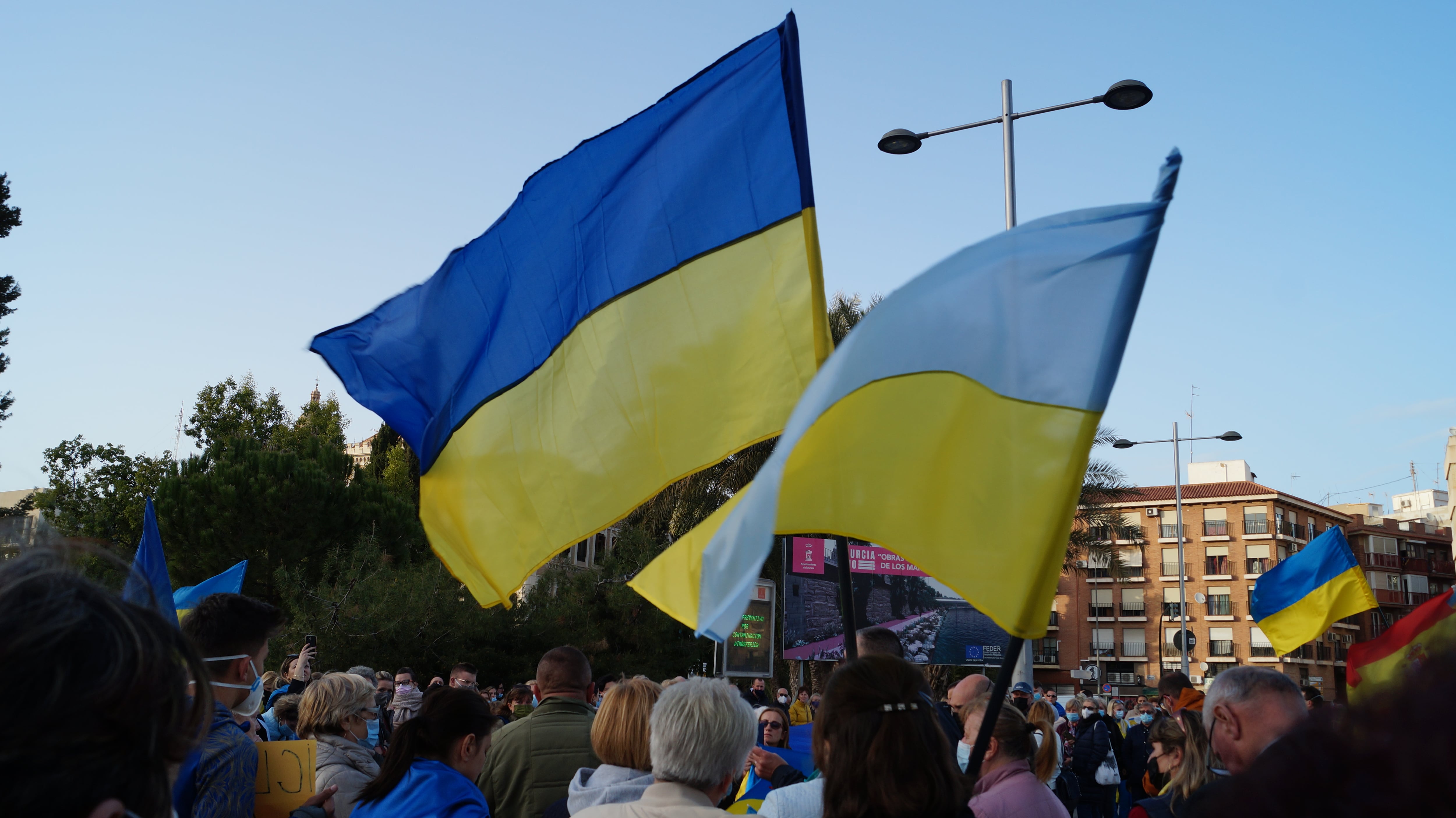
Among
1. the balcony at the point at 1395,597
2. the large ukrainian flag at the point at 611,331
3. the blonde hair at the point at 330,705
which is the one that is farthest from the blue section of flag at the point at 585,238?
the balcony at the point at 1395,597

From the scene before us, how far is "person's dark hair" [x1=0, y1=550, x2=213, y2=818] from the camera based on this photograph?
116 cm

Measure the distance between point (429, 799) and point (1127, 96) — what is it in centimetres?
1091

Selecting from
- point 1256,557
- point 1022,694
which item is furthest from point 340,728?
point 1256,557

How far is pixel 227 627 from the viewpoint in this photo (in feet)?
12.2

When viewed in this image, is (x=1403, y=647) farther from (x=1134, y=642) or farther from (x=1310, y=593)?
(x=1134, y=642)

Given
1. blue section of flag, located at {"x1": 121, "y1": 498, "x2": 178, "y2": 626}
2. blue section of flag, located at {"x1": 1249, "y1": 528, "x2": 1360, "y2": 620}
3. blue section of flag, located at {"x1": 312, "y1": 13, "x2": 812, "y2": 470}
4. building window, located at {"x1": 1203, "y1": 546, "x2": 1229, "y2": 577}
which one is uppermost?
building window, located at {"x1": 1203, "y1": 546, "x2": 1229, "y2": 577}

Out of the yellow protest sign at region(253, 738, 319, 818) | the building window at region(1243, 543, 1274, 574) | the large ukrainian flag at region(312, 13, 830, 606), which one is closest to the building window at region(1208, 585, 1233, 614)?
the building window at region(1243, 543, 1274, 574)

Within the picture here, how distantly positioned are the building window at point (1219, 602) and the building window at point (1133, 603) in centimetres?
474

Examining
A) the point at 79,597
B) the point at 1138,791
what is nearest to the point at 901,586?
the point at 1138,791

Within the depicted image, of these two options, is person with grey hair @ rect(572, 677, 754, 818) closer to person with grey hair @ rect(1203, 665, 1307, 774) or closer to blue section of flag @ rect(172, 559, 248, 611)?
person with grey hair @ rect(1203, 665, 1307, 774)

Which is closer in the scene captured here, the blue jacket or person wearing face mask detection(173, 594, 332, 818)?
person wearing face mask detection(173, 594, 332, 818)

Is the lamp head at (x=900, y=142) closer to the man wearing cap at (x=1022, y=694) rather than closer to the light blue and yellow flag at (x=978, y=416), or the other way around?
the man wearing cap at (x=1022, y=694)

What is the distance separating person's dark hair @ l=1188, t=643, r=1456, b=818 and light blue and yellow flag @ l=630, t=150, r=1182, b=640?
1.93 m

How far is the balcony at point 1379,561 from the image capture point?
86.2 m
